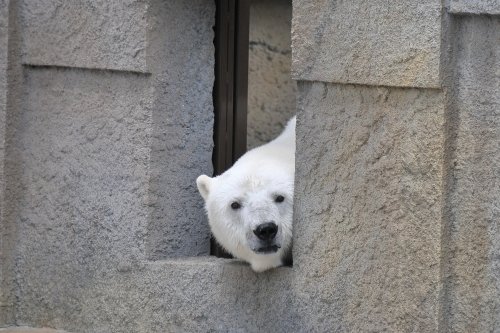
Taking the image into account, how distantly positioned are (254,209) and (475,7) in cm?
142

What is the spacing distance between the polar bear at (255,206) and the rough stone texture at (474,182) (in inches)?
35.1

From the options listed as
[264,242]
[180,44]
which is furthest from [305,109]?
[180,44]

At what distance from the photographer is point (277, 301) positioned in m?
4.98

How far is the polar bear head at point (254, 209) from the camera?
193 inches

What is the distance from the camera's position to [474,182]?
4.32 m

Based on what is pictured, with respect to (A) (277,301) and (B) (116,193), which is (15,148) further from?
(A) (277,301)

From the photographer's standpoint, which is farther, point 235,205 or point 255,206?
point 235,205

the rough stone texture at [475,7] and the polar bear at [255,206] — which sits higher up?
the rough stone texture at [475,7]

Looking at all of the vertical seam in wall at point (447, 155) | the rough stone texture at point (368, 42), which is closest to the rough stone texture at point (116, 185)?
the rough stone texture at point (368, 42)

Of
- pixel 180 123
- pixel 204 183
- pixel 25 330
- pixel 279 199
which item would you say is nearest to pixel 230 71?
pixel 180 123

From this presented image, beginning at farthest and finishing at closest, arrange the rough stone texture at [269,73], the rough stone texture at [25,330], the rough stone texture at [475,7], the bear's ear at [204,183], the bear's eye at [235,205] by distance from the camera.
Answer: the rough stone texture at [269,73], the rough stone texture at [25,330], the bear's ear at [204,183], the bear's eye at [235,205], the rough stone texture at [475,7]

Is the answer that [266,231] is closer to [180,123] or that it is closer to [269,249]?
[269,249]

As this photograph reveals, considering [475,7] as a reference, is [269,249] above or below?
below

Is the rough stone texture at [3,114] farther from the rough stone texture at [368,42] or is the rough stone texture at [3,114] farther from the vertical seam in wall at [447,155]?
the vertical seam in wall at [447,155]
